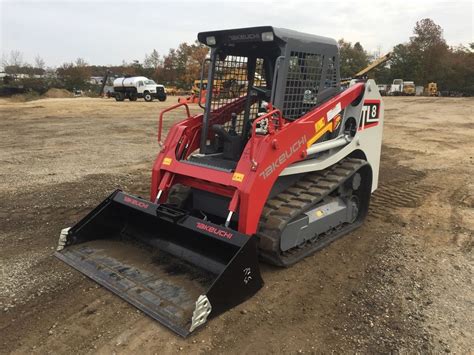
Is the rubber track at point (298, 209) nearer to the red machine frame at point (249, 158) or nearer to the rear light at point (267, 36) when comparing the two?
the red machine frame at point (249, 158)

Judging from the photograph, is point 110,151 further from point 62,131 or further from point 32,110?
point 32,110

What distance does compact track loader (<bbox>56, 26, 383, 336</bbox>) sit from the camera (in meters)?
3.70

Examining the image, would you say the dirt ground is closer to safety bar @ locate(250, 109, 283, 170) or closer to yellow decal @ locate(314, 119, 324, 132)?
safety bar @ locate(250, 109, 283, 170)

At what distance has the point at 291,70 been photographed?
4.50 metres

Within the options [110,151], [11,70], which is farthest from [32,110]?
[11,70]

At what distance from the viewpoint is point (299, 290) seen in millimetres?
3902

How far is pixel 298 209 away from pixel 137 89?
32.3 meters

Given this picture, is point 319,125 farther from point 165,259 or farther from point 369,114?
point 165,259

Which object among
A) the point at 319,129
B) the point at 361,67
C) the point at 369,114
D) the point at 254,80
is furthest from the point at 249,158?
the point at 361,67

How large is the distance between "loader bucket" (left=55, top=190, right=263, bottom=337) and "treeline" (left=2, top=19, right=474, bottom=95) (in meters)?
45.8

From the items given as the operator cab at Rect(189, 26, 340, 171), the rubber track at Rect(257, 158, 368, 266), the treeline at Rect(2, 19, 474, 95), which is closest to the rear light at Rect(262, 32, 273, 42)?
the operator cab at Rect(189, 26, 340, 171)

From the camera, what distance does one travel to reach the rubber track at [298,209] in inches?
158

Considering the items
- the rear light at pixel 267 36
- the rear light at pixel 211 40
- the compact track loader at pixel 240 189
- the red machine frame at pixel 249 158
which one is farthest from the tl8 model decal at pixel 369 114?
the rear light at pixel 211 40

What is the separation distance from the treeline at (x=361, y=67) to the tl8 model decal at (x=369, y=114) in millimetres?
44535
